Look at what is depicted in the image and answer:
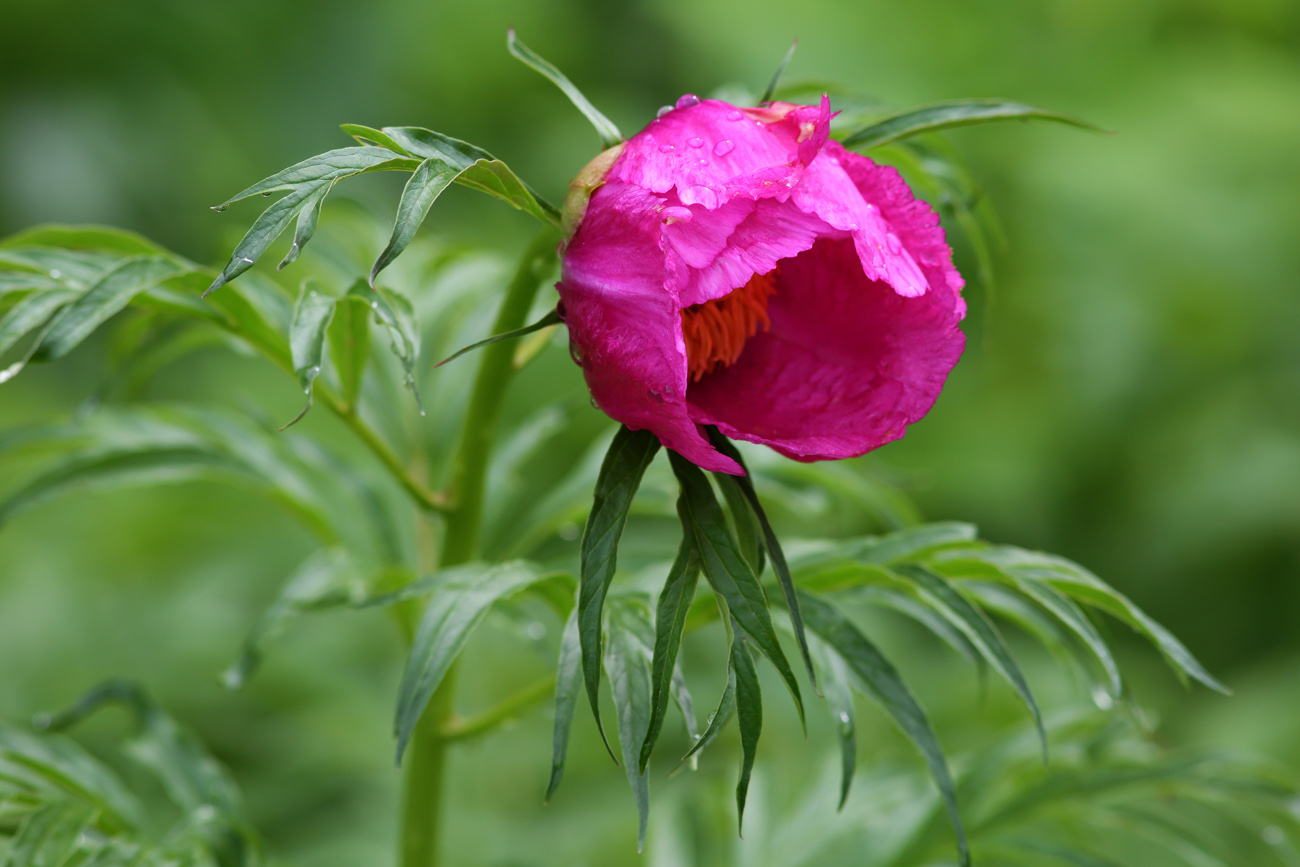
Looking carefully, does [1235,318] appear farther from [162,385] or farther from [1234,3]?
[162,385]

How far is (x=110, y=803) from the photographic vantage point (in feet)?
2.97

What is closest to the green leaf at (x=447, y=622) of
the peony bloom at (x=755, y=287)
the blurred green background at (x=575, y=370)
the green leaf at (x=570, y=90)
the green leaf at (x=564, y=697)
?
the green leaf at (x=564, y=697)

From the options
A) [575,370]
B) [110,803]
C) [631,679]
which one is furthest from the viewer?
[575,370]

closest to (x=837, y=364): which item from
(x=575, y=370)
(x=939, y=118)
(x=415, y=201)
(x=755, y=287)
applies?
(x=755, y=287)

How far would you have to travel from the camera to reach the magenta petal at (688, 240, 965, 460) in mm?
663

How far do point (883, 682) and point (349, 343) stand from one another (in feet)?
1.39

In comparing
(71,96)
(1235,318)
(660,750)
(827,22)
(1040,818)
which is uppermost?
(827,22)

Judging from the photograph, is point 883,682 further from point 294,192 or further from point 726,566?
point 294,192

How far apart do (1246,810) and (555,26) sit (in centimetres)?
231

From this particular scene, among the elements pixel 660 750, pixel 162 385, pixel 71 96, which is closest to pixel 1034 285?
pixel 660 750

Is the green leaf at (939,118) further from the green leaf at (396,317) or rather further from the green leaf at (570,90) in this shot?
the green leaf at (396,317)

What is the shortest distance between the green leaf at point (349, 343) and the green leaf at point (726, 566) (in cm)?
26

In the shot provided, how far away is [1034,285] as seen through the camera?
2432 mm

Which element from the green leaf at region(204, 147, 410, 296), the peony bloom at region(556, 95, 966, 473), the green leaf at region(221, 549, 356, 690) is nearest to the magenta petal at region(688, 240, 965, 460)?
the peony bloom at region(556, 95, 966, 473)
